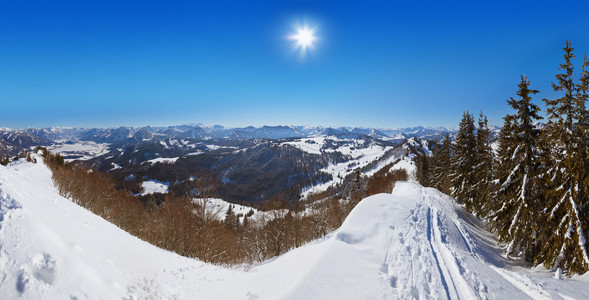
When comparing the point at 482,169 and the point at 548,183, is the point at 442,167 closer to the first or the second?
the point at 482,169

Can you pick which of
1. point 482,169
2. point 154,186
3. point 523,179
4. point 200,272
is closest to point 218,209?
point 200,272

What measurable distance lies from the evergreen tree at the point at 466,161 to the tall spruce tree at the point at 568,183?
52.2ft

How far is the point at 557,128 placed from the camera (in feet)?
41.4

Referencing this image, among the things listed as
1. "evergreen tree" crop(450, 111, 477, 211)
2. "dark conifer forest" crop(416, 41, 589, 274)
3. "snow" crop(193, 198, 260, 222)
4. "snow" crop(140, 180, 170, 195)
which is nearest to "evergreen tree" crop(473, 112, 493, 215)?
"evergreen tree" crop(450, 111, 477, 211)

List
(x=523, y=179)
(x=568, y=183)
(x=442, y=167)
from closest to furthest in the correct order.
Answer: (x=568, y=183) → (x=523, y=179) → (x=442, y=167)

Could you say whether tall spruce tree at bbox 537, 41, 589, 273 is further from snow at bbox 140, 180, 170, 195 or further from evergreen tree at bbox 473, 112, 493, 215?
snow at bbox 140, 180, 170, 195

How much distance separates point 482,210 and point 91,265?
3254cm

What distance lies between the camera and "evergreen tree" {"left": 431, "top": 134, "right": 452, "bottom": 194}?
38.8 metres

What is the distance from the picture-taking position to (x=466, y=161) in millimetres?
28562

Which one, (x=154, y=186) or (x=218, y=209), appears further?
(x=154, y=186)

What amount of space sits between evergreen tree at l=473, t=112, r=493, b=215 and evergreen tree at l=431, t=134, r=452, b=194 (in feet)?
30.4

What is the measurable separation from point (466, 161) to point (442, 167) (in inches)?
522

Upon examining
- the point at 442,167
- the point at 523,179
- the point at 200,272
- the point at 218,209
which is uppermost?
the point at 523,179

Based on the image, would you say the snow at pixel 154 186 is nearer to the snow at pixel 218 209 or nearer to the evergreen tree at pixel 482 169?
the snow at pixel 218 209
